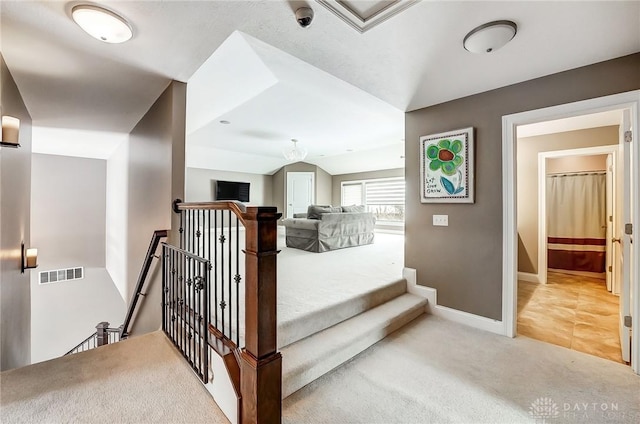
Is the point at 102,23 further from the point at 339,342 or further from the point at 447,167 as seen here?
the point at 447,167

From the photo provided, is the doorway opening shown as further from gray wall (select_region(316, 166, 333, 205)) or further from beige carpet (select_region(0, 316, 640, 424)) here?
gray wall (select_region(316, 166, 333, 205))

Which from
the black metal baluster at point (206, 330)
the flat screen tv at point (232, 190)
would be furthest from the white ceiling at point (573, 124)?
the flat screen tv at point (232, 190)

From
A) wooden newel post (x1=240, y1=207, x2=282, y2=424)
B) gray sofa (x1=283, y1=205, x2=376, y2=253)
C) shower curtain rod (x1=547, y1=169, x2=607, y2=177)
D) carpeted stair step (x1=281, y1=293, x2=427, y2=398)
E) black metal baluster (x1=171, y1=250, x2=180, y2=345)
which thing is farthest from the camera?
gray sofa (x1=283, y1=205, x2=376, y2=253)

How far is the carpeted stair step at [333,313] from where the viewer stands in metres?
1.94

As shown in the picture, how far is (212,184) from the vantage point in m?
7.93

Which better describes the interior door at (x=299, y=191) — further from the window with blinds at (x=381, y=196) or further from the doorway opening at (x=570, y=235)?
the doorway opening at (x=570, y=235)

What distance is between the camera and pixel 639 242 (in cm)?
187

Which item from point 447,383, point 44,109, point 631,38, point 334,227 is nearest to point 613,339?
point 447,383

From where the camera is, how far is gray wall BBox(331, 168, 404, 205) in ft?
26.1

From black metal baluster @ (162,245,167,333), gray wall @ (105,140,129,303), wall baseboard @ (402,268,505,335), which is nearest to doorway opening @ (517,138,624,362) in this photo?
wall baseboard @ (402,268,505,335)

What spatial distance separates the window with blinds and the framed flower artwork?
508 cm

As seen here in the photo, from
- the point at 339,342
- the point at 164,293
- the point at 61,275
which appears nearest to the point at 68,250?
the point at 61,275

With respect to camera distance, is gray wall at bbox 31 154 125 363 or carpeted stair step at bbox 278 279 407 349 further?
gray wall at bbox 31 154 125 363

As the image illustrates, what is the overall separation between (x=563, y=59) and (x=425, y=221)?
1713mm
